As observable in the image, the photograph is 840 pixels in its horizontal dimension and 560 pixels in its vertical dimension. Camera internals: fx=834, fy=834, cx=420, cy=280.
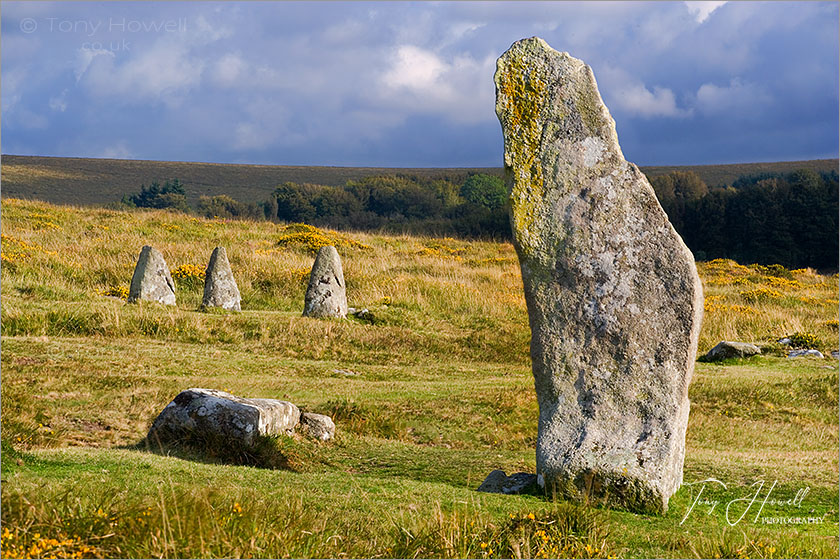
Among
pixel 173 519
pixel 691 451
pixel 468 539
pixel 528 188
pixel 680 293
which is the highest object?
pixel 528 188

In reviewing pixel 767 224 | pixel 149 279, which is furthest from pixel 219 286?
pixel 767 224

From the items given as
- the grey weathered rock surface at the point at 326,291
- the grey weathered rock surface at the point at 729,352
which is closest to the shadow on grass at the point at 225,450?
the grey weathered rock surface at the point at 326,291

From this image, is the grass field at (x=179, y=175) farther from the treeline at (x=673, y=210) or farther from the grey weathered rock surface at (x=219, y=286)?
the grey weathered rock surface at (x=219, y=286)

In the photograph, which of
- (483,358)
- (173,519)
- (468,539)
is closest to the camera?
(173,519)

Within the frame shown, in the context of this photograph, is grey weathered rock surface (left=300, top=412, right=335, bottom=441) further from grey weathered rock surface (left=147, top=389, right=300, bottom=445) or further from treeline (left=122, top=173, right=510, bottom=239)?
treeline (left=122, top=173, right=510, bottom=239)

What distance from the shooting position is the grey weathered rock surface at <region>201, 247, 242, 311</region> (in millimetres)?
21062

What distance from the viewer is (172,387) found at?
44.5ft

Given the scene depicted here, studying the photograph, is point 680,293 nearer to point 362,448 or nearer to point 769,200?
point 362,448

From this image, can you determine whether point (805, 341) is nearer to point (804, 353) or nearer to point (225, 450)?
point (804, 353)

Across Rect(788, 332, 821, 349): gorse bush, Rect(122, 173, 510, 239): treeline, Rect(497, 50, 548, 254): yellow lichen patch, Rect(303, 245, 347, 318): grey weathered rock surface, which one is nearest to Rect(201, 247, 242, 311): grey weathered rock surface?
Rect(303, 245, 347, 318): grey weathered rock surface

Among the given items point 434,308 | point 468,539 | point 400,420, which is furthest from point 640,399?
point 434,308

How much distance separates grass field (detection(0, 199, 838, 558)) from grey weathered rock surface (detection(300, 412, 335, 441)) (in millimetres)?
236

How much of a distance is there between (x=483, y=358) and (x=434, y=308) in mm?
4565
